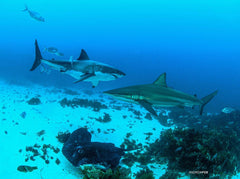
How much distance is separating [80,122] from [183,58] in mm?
→ 204892

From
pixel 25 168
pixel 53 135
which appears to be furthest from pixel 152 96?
pixel 53 135

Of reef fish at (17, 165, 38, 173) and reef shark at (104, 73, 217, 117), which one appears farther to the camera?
reef fish at (17, 165, 38, 173)

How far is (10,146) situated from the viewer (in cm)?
767

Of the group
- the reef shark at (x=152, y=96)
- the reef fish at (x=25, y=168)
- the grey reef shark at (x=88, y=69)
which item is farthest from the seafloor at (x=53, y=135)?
the grey reef shark at (x=88, y=69)

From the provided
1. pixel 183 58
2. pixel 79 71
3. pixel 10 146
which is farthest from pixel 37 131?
pixel 183 58

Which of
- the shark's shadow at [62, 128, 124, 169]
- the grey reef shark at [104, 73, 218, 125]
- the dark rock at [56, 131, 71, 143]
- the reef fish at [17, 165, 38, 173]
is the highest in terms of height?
the grey reef shark at [104, 73, 218, 125]

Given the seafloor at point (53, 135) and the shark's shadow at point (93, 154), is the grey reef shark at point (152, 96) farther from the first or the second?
the shark's shadow at point (93, 154)

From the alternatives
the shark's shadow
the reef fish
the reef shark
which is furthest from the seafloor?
the reef shark

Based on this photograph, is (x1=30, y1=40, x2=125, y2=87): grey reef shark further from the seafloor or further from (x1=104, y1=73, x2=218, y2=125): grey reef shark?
the seafloor

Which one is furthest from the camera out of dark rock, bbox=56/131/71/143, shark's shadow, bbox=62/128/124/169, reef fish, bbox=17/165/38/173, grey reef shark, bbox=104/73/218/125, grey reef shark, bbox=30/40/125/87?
dark rock, bbox=56/131/71/143

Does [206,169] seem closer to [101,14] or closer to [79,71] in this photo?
[79,71]

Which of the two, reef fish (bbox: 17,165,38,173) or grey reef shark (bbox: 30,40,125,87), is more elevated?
grey reef shark (bbox: 30,40,125,87)

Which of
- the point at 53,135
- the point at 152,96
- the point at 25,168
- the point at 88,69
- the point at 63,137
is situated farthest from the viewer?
the point at 53,135

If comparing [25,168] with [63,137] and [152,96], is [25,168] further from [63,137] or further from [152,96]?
[152,96]
